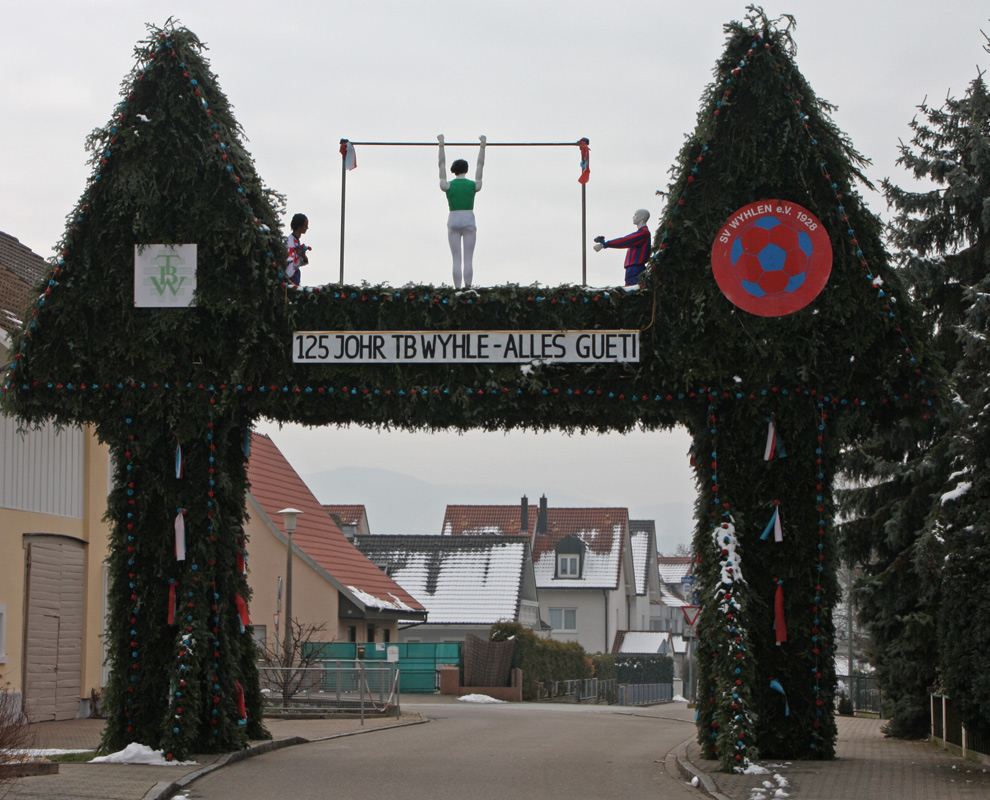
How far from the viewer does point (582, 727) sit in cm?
2442

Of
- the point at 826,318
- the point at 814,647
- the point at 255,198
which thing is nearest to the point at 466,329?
the point at 255,198

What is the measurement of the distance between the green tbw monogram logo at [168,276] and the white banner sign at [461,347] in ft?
4.96

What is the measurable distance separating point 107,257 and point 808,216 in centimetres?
794

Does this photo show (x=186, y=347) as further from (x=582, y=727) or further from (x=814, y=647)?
(x=582, y=727)

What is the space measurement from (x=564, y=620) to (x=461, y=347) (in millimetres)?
51828

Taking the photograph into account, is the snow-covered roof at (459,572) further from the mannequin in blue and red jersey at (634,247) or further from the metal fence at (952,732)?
the mannequin in blue and red jersey at (634,247)

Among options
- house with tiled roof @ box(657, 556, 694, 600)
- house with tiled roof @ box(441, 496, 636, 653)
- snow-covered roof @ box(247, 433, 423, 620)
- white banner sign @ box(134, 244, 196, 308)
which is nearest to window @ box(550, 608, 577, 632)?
house with tiled roof @ box(441, 496, 636, 653)

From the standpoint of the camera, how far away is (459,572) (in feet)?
171

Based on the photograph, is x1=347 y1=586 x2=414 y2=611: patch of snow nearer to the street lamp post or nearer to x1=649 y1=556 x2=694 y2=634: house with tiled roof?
the street lamp post

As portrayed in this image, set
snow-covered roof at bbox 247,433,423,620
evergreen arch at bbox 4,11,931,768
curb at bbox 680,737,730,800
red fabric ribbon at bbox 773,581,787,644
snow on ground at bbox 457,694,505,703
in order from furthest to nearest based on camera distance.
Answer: snow on ground at bbox 457,694,505,703 → snow-covered roof at bbox 247,433,423,620 → evergreen arch at bbox 4,11,931,768 → red fabric ribbon at bbox 773,581,787,644 → curb at bbox 680,737,730,800

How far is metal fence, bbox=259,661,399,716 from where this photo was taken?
84.6 ft

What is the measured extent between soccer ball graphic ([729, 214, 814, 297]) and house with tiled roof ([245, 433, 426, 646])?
893 inches

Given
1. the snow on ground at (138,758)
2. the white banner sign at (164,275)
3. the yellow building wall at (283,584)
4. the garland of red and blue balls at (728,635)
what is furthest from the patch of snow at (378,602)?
the garland of red and blue balls at (728,635)

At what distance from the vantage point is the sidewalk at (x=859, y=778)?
1191cm
